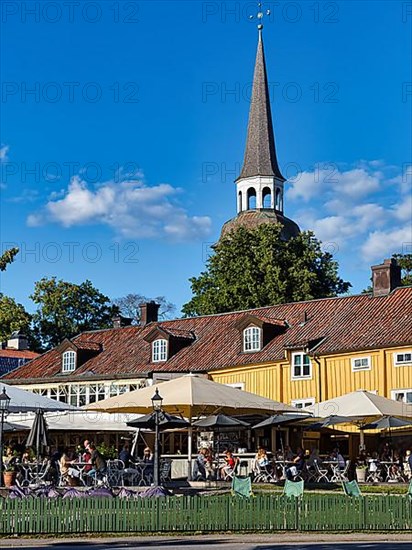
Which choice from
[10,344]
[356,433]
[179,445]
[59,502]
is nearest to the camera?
[59,502]

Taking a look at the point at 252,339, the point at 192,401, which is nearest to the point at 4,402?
the point at 192,401

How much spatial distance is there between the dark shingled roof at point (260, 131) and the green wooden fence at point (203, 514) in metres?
71.9

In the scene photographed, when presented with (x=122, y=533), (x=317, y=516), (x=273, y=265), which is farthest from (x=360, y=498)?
(x=273, y=265)

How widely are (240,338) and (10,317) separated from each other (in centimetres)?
2626

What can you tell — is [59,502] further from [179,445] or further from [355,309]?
[355,309]

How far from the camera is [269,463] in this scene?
3212cm

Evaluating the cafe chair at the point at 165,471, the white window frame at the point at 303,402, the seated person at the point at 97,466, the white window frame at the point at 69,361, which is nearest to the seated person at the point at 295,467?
the cafe chair at the point at 165,471

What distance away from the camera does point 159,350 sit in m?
52.5

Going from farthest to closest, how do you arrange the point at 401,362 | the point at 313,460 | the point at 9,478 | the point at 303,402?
the point at 303,402
the point at 401,362
the point at 313,460
the point at 9,478

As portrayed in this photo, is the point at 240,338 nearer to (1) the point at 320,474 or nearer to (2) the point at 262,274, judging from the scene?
(2) the point at 262,274

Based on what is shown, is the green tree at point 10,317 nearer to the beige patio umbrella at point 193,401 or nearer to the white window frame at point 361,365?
the white window frame at point 361,365

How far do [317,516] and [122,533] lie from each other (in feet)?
14.0

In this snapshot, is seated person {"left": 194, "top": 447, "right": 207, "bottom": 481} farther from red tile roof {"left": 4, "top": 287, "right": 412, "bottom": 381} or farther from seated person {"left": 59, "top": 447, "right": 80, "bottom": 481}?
red tile roof {"left": 4, "top": 287, "right": 412, "bottom": 381}

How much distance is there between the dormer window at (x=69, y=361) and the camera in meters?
55.2
